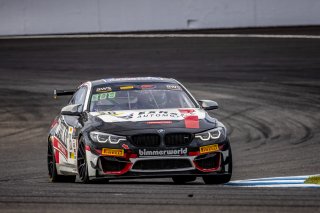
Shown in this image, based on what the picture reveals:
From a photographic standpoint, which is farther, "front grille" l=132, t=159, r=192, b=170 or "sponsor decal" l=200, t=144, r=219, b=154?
"sponsor decal" l=200, t=144, r=219, b=154

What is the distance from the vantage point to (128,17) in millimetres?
32656

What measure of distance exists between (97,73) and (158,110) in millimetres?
14708

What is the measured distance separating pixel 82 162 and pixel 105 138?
22.3 inches

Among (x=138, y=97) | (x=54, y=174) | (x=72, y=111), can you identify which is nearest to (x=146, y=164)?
(x=138, y=97)

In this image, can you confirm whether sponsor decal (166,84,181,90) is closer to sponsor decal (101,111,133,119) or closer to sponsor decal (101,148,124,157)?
sponsor decal (101,111,133,119)

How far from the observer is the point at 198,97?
77.9 feet

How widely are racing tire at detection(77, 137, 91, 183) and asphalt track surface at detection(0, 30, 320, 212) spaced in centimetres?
29

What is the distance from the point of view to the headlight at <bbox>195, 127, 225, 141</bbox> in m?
12.1

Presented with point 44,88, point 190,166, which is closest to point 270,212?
point 190,166

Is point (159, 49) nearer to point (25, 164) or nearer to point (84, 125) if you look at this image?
point (25, 164)

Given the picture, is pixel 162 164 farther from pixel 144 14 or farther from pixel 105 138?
pixel 144 14

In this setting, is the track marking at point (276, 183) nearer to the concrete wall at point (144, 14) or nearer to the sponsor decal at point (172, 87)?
the sponsor decal at point (172, 87)

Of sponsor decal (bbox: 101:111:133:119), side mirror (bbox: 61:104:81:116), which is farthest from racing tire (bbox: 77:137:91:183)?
side mirror (bbox: 61:104:81:116)

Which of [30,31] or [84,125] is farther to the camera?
[30,31]
